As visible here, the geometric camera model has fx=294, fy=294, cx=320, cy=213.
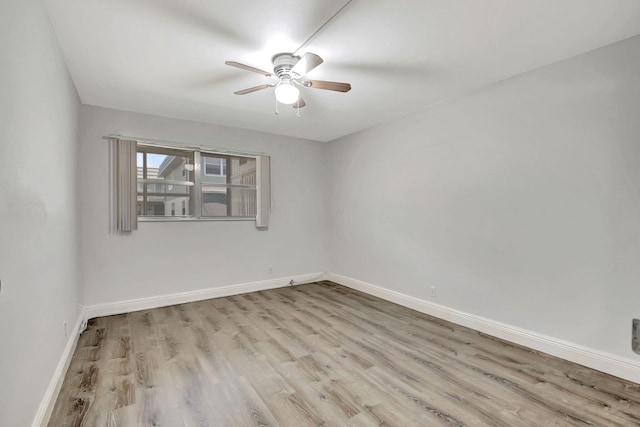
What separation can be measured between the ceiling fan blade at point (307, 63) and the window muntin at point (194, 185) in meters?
2.24

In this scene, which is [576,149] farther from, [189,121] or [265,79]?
[189,121]

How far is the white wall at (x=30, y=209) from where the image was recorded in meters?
1.26

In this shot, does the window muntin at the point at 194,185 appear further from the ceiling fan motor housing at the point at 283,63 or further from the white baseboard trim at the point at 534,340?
the white baseboard trim at the point at 534,340

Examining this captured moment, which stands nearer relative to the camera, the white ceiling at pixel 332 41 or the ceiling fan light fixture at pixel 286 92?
the white ceiling at pixel 332 41

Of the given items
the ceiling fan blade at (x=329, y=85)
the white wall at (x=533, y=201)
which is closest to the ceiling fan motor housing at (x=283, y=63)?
the ceiling fan blade at (x=329, y=85)

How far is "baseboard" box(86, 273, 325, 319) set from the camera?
138 inches

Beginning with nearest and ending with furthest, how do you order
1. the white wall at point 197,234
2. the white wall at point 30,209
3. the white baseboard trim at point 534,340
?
the white wall at point 30,209
the white baseboard trim at point 534,340
the white wall at point 197,234

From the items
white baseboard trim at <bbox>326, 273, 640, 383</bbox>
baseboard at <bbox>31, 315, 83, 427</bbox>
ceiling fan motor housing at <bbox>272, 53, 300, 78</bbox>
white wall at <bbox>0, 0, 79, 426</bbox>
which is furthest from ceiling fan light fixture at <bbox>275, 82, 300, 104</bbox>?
white baseboard trim at <bbox>326, 273, 640, 383</bbox>

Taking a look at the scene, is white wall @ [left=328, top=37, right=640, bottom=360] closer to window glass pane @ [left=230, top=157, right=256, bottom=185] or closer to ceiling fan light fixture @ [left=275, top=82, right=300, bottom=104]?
ceiling fan light fixture @ [left=275, top=82, right=300, bottom=104]

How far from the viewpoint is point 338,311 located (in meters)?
3.68

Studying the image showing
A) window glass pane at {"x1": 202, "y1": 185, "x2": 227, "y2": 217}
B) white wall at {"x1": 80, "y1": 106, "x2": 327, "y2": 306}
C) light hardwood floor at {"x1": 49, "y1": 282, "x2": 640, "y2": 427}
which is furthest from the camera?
window glass pane at {"x1": 202, "y1": 185, "x2": 227, "y2": 217}

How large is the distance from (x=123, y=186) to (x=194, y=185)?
836 millimetres

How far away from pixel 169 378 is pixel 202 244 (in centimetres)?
217

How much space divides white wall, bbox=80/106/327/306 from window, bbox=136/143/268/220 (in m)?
0.15
